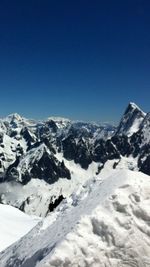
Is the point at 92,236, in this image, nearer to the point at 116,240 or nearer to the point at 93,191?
the point at 116,240

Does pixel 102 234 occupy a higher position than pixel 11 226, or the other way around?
pixel 11 226

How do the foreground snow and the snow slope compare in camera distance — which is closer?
the foreground snow

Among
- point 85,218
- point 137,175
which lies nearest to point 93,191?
point 137,175

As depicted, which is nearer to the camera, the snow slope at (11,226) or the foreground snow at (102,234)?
the foreground snow at (102,234)
